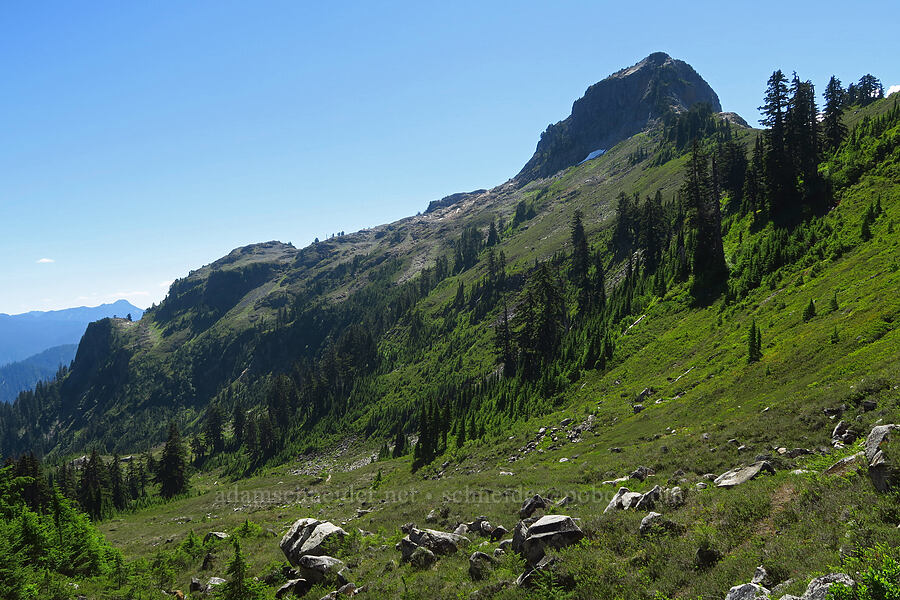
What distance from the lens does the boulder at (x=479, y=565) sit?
13906 mm

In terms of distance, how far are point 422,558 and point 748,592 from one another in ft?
37.5

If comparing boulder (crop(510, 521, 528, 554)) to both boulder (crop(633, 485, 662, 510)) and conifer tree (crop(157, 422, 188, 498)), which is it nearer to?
boulder (crop(633, 485, 662, 510))

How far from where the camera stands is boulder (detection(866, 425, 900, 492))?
32.0ft

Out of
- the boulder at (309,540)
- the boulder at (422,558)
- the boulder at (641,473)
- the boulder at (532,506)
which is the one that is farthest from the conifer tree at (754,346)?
the boulder at (309,540)

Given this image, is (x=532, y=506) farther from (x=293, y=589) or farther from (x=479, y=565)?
(x=293, y=589)

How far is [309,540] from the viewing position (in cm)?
1978

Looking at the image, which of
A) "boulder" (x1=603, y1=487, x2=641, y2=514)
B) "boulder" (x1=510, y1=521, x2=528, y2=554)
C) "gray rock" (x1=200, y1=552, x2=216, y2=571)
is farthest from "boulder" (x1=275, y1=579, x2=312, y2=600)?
"boulder" (x1=603, y1=487, x2=641, y2=514)

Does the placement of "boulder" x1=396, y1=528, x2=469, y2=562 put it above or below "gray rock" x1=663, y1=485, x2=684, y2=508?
below

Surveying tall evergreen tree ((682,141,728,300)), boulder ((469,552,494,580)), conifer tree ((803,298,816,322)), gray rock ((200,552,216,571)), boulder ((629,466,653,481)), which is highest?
tall evergreen tree ((682,141,728,300))

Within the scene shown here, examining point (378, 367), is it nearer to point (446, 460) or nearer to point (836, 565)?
point (446, 460)

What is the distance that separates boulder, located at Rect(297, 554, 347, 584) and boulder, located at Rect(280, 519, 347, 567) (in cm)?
97

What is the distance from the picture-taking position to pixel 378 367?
146m

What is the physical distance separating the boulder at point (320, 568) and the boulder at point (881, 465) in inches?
705

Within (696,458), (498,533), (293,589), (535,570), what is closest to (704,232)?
(696,458)
